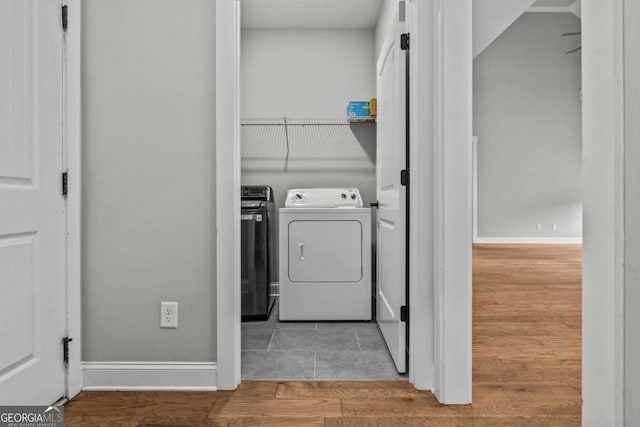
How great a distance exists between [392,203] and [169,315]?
Answer: 1.15 meters

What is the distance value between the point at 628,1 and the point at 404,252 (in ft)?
3.97

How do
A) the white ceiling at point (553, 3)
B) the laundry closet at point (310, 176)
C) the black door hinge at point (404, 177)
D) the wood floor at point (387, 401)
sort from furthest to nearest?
the white ceiling at point (553, 3) < the laundry closet at point (310, 176) < the black door hinge at point (404, 177) < the wood floor at point (387, 401)

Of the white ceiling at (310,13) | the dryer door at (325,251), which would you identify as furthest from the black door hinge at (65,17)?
the white ceiling at (310,13)

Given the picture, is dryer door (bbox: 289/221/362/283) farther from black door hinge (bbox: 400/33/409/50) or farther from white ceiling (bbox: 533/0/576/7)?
white ceiling (bbox: 533/0/576/7)

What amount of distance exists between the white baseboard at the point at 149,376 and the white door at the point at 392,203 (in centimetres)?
85

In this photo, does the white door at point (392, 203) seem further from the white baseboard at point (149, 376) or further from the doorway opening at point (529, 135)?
the doorway opening at point (529, 135)

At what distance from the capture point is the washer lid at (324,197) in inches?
118

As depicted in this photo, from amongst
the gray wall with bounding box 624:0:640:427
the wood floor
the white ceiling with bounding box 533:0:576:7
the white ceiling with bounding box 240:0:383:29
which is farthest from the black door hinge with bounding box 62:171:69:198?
the white ceiling with bounding box 533:0:576:7

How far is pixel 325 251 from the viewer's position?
8.49ft

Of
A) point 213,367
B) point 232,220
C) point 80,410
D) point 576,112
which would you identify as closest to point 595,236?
point 232,220

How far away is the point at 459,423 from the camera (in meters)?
1.34

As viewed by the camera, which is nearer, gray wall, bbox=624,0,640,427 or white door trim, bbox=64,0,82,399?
gray wall, bbox=624,0,640,427

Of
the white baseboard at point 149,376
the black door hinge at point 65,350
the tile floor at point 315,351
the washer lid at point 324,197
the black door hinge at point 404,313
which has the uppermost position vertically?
the washer lid at point 324,197

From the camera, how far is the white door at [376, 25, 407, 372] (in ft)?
5.69
